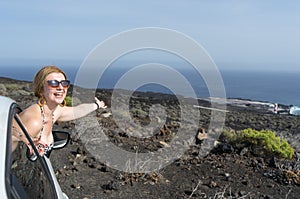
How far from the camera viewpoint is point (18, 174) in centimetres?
233

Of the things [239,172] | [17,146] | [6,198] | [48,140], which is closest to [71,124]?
[239,172]

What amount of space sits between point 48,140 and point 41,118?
0.73ft

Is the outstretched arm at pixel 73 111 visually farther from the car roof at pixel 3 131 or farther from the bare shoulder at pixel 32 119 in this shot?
the car roof at pixel 3 131

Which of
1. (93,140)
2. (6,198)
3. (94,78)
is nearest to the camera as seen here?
(6,198)

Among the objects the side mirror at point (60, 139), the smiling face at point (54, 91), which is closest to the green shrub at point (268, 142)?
the side mirror at point (60, 139)

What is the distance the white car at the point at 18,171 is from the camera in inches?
74.5

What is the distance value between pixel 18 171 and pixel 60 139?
4.71 feet

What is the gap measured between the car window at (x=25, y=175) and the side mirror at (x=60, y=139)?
2.35ft

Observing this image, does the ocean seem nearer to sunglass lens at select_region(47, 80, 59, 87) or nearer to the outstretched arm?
the outstretched arm

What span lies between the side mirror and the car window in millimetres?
717

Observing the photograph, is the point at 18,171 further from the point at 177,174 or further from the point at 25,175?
the point at 177,174

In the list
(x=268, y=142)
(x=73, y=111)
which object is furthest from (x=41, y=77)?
(x=268, y=142)

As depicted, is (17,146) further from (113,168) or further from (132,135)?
(132,135)

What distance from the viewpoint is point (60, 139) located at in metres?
3.77
